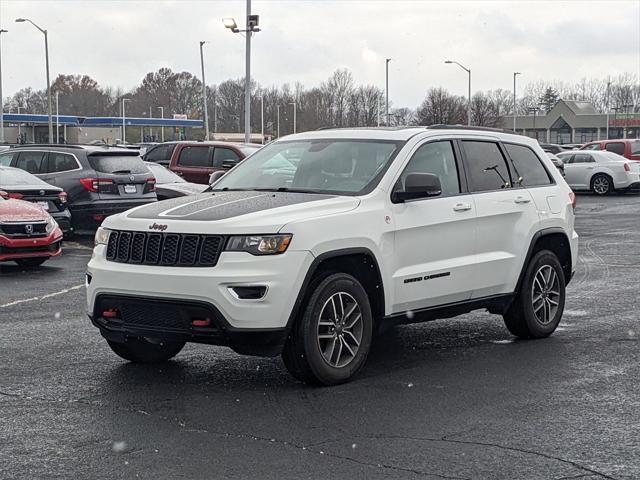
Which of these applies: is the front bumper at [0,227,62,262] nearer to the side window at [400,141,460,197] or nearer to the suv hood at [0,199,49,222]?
the suv hood at [0,199,49,222]

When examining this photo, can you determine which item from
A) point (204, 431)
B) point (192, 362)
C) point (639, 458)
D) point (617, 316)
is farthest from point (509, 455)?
point (617, 316)

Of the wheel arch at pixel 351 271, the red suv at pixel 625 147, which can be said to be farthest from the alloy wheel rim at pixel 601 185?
the wheel arch at pixel 351 271

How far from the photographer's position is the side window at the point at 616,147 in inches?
1479

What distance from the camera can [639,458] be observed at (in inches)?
214

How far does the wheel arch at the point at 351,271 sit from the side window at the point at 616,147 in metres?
32.0

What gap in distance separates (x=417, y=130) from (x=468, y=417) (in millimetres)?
2727

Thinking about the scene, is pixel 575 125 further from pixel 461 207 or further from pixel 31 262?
pixel 461 207

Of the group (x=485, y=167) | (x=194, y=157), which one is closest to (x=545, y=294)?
(x=485, y=167)

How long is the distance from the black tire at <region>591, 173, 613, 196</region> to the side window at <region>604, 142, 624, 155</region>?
2.88 m

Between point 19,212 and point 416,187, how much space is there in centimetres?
824

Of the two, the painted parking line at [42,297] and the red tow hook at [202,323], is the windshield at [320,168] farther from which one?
the painted parking line at [42,297]

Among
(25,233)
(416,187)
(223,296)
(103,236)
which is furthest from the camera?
(25,233)

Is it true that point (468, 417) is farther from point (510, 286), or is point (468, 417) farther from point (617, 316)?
point (617, 316)

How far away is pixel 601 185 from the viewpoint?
3509cm
